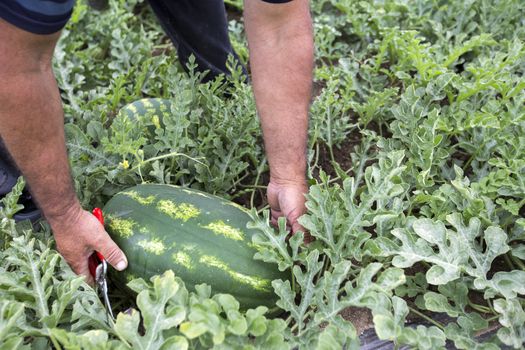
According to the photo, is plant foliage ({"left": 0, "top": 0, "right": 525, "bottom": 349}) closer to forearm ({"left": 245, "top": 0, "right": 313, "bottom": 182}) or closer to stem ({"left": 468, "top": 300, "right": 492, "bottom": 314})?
stem ({"left": 468, "top": 300, "right": 492, "bottom": 314})

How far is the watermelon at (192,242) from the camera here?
2086 millimetres

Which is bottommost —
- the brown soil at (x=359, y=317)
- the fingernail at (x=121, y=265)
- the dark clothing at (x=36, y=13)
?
the brown soil at (x=359, y=317)

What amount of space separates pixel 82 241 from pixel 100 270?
15 centimetres

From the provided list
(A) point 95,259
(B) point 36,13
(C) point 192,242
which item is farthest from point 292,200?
(B) point 36,13

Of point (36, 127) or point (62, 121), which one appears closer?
point (36, 127)

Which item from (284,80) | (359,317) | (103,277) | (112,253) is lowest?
(359,317)

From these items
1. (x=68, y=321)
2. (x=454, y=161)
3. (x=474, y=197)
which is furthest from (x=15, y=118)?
(x=454, y=161)

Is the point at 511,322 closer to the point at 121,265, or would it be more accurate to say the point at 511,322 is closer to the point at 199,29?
the point at 121,265

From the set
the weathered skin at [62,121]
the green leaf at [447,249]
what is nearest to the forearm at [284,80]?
the weathered skin at [62,121]

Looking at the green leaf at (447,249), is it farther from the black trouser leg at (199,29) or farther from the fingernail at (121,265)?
the black trouser leg at (199,29)

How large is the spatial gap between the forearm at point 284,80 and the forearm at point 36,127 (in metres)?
0.77

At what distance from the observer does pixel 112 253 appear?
82.7 inches

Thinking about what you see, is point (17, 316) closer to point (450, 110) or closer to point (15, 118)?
point (15, 118)

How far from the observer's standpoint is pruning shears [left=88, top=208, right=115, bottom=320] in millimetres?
2141
